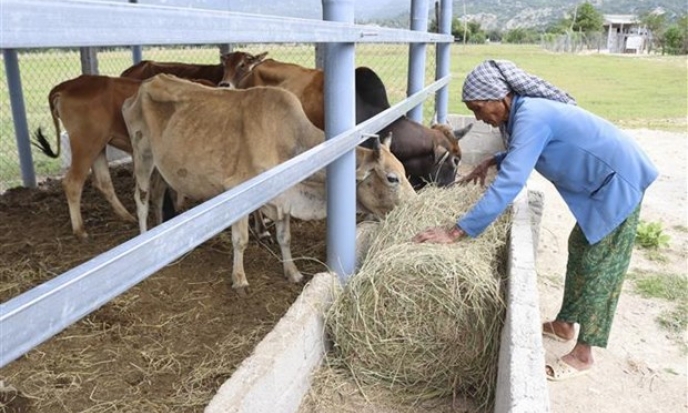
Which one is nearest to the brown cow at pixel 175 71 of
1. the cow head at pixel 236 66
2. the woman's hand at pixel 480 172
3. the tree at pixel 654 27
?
the cow head at pixel 236 66

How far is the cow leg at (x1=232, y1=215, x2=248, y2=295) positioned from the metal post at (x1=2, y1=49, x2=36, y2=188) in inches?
143

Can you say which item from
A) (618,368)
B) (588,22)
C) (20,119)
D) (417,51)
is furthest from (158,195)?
(588,22)

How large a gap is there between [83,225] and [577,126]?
416cm

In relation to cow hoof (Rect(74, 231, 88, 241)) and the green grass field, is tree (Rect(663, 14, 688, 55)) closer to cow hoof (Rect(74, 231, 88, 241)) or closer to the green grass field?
the green grass field

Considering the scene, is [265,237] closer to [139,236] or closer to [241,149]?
[241,149]

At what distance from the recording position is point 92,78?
17.6 feet

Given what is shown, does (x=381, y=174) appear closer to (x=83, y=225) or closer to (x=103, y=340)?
(x=103, y=340)

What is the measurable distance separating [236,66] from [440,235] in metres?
4.53

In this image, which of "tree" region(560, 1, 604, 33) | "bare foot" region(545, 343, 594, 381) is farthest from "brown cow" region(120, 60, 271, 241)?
"tree" region(560, 1, 604, 33)

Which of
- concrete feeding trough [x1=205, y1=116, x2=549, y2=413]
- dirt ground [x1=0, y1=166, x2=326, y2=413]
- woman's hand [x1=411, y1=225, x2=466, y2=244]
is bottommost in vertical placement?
dirt ground [x1=0, y1=166, x2=326, y2=413]

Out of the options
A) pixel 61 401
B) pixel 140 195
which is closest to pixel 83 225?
pixel 140 195

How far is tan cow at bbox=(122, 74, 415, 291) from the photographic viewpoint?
3996 millimetres

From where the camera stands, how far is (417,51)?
586cm

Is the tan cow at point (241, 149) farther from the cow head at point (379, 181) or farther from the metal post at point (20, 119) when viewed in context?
the metal post at point (20, 119)
